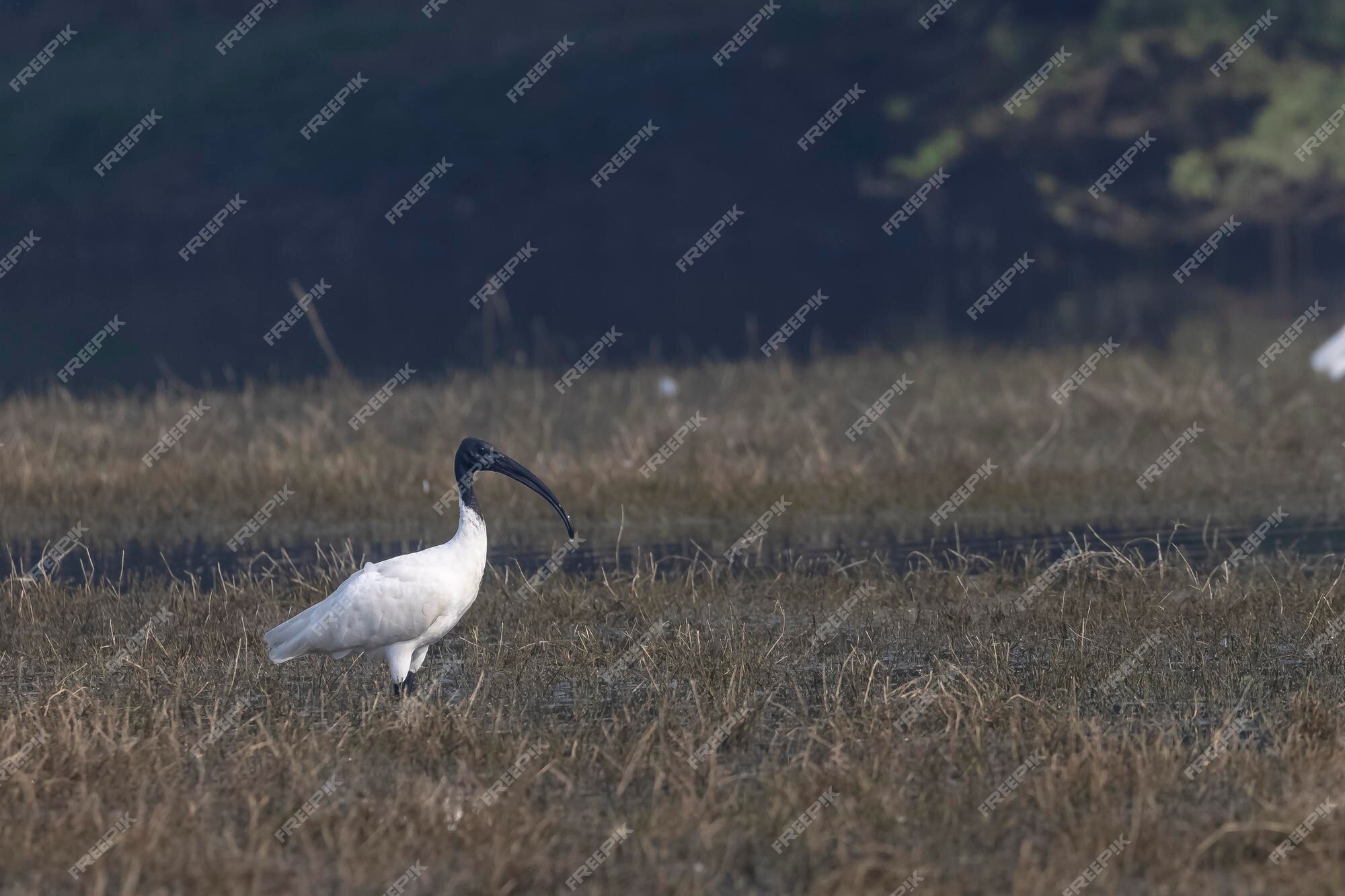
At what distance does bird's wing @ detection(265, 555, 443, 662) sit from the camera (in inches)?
302

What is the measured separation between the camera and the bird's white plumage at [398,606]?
25.2 ft

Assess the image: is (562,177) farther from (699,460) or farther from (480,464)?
(480,464)

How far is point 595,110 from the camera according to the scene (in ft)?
171

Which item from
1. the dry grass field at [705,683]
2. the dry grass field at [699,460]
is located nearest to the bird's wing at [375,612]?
the dry grass field at [705,683]

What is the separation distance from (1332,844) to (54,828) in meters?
3.83

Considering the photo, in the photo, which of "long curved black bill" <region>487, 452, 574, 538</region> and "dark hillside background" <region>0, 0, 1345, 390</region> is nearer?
"long curved black bill" <region>487, 452, 574, 538</region>

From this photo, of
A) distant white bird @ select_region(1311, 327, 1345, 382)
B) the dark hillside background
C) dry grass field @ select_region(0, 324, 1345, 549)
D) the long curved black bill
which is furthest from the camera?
the dark hillside background

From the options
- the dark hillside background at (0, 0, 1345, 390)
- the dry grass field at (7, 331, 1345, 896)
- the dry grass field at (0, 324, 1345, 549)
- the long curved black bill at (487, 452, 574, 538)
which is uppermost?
the long curved black bill at (487, 452, 574, 538)

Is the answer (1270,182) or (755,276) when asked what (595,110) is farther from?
(1270,182)

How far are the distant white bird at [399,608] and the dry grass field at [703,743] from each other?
0.22 m

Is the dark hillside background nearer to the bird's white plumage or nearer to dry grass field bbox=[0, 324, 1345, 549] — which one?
dry grass field bbox=[0, 324, 1345, 549]

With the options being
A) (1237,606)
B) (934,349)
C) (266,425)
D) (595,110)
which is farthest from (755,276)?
(1237,606)

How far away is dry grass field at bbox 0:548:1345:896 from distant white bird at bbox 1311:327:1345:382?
30.3 ft

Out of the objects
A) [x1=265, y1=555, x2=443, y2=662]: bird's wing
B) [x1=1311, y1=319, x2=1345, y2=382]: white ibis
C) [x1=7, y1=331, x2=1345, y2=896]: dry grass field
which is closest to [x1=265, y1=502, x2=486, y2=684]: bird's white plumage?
[x1=265, y1=555, x2=443, y2=662]: bird's wing
